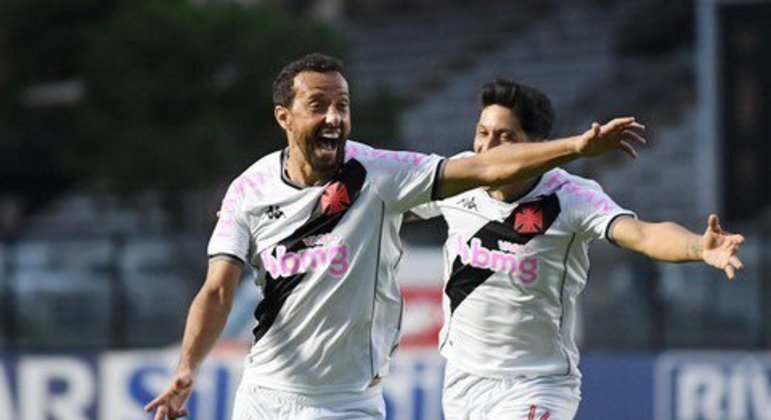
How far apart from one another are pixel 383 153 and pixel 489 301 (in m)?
1.17

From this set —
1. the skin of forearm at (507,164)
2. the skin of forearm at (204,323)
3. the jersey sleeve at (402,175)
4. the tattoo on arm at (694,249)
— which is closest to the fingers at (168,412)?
the skin of forearm at (204,323)

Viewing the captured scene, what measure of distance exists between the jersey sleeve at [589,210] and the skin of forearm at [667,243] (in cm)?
25

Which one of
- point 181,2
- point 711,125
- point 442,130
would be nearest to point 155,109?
point 181,2

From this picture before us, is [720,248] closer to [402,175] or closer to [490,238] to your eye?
[402,175]

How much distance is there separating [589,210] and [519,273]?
38 cm

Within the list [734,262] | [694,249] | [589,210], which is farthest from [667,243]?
[589,210]

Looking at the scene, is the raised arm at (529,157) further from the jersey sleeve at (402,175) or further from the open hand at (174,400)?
the open hand at (174,400)

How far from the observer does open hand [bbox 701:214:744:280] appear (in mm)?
6992

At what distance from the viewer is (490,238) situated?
27.7 ft

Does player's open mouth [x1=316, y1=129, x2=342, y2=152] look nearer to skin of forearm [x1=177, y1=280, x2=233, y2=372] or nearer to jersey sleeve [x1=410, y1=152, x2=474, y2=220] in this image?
skin of forearm [x1=177, y1=280, x2=233, y2=372]

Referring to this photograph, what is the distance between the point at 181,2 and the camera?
28062 millimetres

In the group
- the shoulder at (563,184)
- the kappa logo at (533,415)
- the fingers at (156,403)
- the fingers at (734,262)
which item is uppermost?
the shoulder at (563,184)

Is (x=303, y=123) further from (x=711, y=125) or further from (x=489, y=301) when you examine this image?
(x=711, y=125)

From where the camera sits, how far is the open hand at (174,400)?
7082mm
